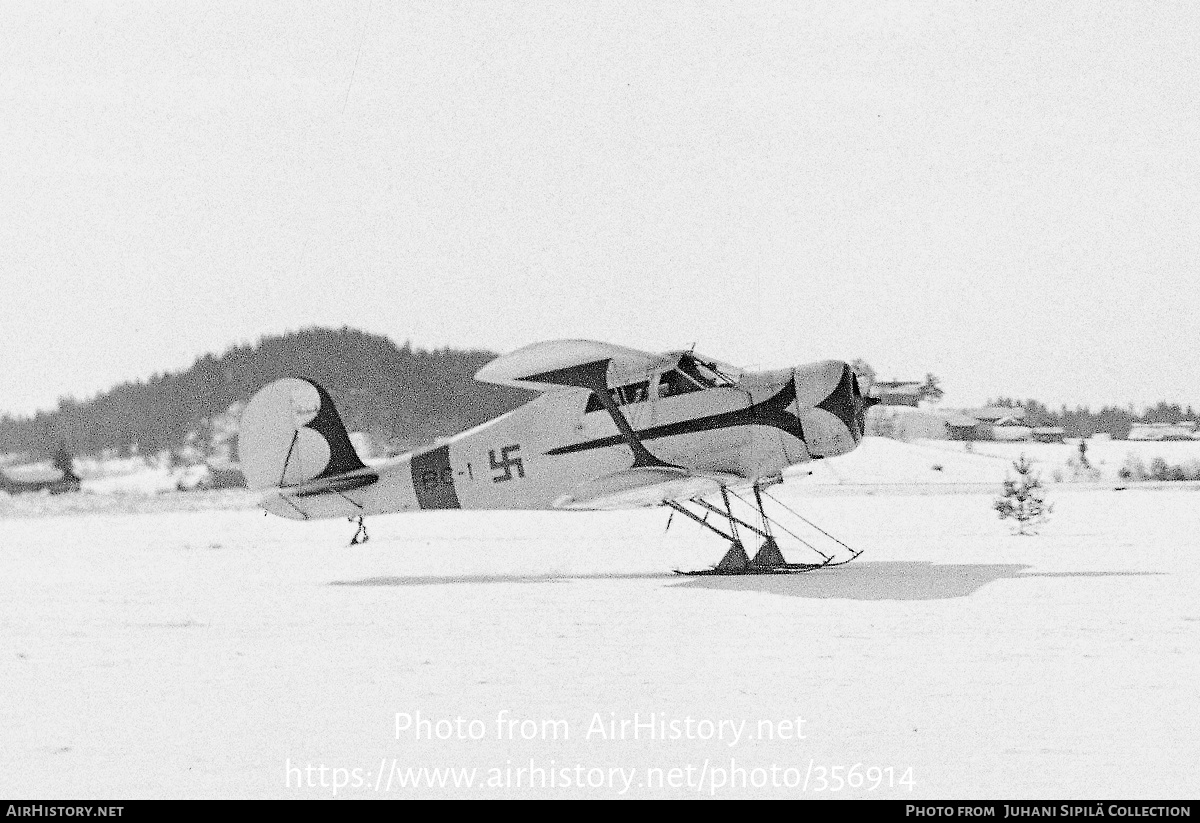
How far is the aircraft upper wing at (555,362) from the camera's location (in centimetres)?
1408

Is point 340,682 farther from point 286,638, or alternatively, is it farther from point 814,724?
point 814,724

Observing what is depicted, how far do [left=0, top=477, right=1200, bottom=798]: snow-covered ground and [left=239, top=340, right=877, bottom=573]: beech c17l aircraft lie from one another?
114cm

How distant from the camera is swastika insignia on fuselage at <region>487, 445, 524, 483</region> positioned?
16.3m

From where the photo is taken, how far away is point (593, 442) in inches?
621

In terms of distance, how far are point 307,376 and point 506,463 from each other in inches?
1189

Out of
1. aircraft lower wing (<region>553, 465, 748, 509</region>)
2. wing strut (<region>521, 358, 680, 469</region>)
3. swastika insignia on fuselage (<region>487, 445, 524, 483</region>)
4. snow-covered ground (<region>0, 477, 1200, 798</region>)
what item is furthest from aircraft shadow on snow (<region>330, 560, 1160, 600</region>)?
wing strut (<region>521, 358, 680, 469</region>)

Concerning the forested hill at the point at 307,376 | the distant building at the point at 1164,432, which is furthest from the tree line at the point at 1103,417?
the forested hill at the point at 307,376

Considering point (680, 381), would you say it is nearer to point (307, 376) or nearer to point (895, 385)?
point (895, 385)

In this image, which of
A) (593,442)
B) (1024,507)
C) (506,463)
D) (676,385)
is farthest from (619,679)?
(1024,507)

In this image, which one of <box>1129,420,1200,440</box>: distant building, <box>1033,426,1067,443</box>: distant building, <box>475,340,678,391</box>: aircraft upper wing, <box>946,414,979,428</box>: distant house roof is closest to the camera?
<box>475,340,678,391</box>: aircraft upper wing

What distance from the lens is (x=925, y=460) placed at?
171ft

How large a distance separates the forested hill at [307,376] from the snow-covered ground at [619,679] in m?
27.5

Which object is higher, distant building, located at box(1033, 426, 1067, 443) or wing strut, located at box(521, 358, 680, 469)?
wing strut, located at box(521, 358, 680, 469)

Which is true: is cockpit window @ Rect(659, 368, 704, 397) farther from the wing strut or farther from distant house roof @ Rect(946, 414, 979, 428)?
distant house roof @ Rect(946, 414, 979, 428)
